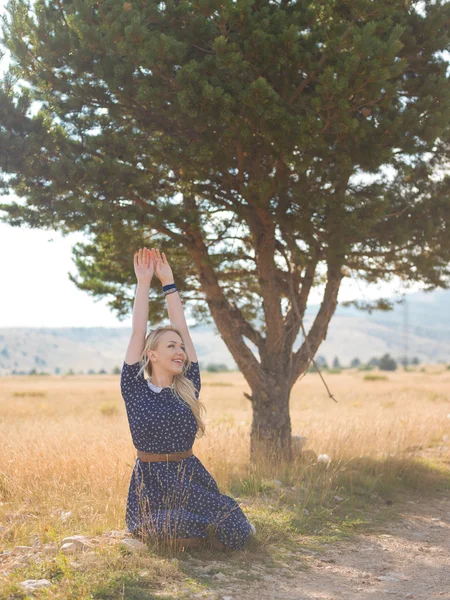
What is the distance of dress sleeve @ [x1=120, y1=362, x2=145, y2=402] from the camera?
17.3ft

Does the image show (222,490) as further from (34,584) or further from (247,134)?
(247,134)

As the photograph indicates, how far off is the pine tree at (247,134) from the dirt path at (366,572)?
2.89 m

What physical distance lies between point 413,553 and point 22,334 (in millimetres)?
193628

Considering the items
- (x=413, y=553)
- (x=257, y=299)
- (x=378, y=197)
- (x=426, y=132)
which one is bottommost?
(x=413, y=553)

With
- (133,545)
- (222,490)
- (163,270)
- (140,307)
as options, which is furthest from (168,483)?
(222,490)

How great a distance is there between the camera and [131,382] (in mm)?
5309

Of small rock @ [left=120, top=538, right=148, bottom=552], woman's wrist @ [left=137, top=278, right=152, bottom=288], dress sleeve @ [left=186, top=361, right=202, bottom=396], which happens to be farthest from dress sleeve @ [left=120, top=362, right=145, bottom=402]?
small rock @ [left=120, top=538, right=148, bottom=552]

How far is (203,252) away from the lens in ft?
30.4

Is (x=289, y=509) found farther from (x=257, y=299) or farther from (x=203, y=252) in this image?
(x=257, y=299)

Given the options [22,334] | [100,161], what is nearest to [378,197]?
[100,161]

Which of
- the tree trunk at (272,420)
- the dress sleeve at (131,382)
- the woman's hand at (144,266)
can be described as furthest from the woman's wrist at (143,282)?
the tree trunk at (272,420)

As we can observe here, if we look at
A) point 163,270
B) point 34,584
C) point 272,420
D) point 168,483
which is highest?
point 163,270

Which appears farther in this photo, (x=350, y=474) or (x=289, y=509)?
(x=350, y=474)

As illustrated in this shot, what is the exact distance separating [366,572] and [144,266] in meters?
2.98
